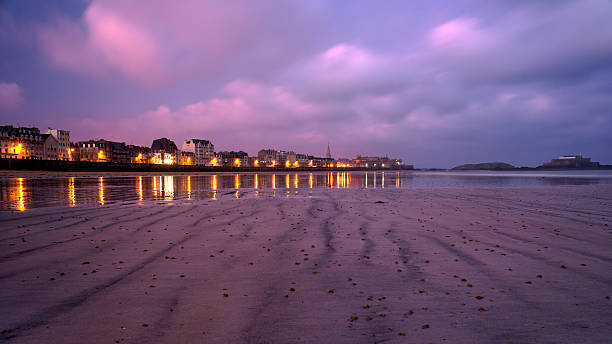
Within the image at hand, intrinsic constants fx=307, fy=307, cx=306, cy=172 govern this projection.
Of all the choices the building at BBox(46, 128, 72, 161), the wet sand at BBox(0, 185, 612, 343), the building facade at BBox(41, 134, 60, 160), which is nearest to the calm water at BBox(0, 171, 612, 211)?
the wet sand at BBox(0, 185, 612, 343)

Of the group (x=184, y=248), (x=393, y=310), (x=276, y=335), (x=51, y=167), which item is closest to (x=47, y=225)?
(x=184, y=248)

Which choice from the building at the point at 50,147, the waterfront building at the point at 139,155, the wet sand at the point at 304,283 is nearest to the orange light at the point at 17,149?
the building at the point at 50,147

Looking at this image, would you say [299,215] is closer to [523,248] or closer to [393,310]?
[523,248]

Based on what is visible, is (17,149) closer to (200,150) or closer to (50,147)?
(50,147)

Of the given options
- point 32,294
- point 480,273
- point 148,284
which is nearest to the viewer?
point 32,294

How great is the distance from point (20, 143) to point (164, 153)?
6029 centimetres

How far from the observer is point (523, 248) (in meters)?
7.65

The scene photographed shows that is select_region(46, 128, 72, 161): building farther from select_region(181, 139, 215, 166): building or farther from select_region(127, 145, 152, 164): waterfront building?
select_region(181, 139, 215, 166): building

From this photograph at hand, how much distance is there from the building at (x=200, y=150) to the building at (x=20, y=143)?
70.3 meters

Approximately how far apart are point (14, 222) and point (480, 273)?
14549mm

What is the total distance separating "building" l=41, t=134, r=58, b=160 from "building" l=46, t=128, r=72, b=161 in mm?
2436

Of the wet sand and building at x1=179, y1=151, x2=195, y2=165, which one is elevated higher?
building at x1=179, y1=151, x2=195, y2=165

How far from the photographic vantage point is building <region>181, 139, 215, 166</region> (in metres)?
181

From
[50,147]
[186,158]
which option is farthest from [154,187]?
[186,158]
